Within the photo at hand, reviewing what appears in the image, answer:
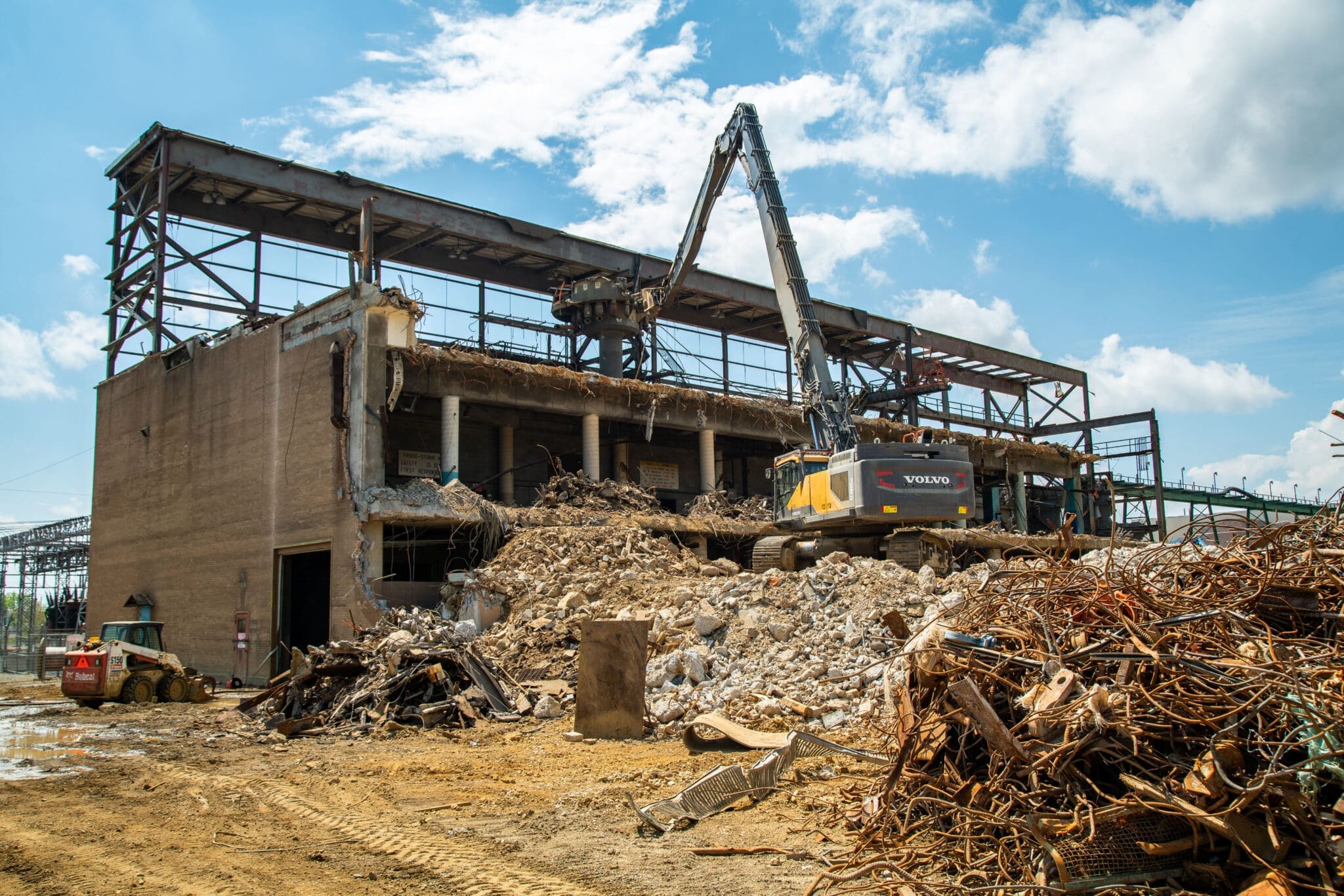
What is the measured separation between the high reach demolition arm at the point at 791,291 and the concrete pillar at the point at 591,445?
731 centimetres

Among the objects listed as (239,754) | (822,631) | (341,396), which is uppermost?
(341,396)

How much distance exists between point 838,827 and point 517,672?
30.0ft

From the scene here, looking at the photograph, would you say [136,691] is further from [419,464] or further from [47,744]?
[419,464]

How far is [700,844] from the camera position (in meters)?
6.50

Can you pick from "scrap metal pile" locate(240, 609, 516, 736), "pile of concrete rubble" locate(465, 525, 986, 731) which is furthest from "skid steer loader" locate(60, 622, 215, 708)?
"pile of concrete rubble" locate(465, 525, 986, 731)

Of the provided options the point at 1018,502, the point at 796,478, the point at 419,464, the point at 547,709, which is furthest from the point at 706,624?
the point at 1018,502

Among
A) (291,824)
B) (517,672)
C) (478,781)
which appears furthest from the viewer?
(517,672)

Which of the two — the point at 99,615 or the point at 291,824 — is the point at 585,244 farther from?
the point at 291,824

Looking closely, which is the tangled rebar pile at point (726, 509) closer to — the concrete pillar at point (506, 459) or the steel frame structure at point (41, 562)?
the concrete pillar at point (506, 459)

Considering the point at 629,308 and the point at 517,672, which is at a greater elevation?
the point at 629,308

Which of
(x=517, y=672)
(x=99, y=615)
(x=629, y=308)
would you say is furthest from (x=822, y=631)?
(x=99, y=615)

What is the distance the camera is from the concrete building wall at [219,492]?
21.7 meters

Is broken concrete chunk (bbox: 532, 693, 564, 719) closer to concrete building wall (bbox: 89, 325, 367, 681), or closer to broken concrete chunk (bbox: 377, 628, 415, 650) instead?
broken concrete chunk (bbox: 377, 628, 415, 650)

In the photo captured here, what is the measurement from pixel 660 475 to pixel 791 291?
515 inches
